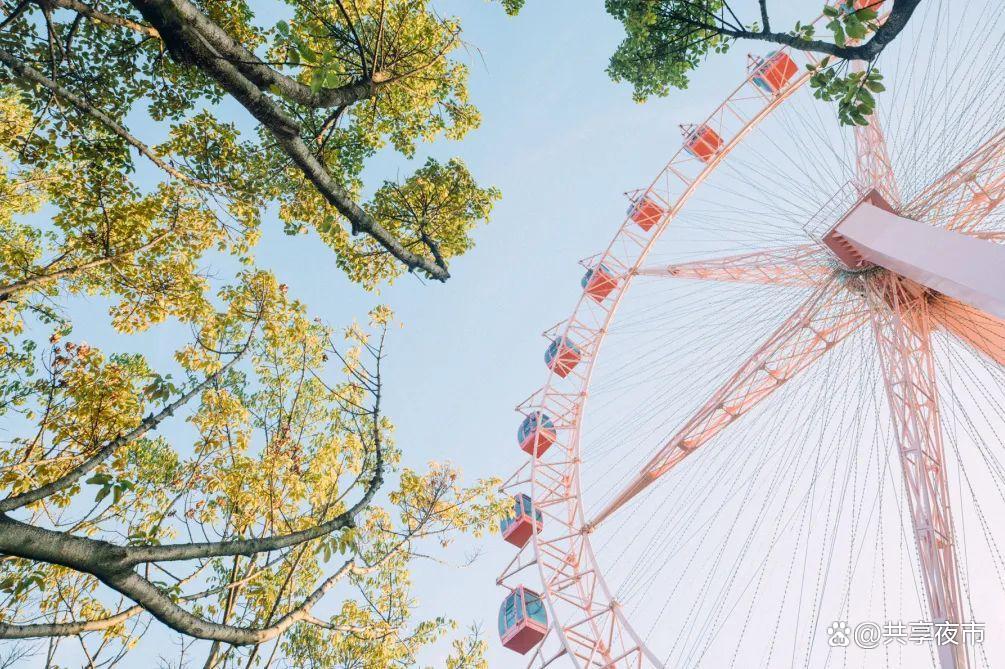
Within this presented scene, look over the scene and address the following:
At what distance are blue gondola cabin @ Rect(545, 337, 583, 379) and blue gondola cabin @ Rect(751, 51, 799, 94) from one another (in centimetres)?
1029

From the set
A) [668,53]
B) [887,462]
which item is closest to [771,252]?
[887,462]

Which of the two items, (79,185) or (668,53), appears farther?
(668,53)

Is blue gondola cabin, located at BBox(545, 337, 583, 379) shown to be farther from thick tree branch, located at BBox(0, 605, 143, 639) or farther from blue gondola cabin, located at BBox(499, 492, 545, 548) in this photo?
thick tree branch, located at BBox(0, 605, 143, 639)

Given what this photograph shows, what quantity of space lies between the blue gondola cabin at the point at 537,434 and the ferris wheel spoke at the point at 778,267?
734cm

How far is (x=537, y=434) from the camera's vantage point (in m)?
19.6

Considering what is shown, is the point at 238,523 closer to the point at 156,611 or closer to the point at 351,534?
the point at 351,534

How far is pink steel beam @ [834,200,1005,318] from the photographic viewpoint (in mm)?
7430

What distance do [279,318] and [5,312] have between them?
2.80 meters

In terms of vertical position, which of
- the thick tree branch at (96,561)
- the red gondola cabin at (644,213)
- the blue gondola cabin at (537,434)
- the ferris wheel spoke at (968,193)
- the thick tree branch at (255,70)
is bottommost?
the thick tree branch at (96,561)

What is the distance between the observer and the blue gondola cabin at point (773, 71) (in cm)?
1877

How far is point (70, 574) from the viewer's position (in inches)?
263

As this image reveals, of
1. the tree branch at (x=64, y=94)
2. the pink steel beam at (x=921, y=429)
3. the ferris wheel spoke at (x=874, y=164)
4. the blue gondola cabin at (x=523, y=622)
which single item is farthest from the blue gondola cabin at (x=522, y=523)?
the tree branch at (x=64, y=94)

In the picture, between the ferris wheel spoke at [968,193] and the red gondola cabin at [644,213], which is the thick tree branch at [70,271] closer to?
the ferris wheel spoke at [968,193]

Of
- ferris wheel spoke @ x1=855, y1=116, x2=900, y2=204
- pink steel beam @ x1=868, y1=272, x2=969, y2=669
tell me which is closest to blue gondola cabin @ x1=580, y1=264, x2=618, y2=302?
ferris wheel spoke @ x1=855, y1=116, x2=900, y2=204
